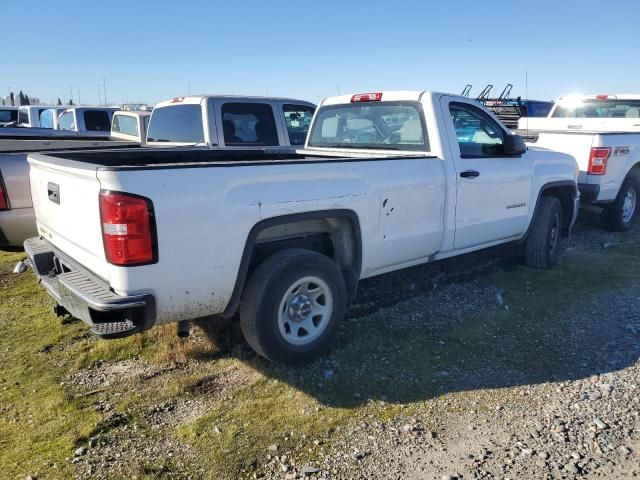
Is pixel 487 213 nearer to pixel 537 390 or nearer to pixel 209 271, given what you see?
pixel 537 390

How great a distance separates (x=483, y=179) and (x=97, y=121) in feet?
39.9

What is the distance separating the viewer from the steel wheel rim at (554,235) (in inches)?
241

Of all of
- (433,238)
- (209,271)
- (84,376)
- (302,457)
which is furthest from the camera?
(433,238)

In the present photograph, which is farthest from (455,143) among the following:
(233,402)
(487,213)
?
(233,402)

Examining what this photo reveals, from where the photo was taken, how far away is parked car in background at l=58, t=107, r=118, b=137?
45.8 ft

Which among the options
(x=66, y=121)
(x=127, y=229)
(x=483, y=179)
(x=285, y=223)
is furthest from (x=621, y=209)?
(x=66, y=121)

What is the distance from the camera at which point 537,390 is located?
3582mm

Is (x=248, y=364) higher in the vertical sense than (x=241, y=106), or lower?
lower

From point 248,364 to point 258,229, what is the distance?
110 centimetres

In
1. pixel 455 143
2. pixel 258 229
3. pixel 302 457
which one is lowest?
pixel 302 457

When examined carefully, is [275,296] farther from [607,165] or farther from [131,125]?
[131,125]

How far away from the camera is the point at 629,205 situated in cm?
809

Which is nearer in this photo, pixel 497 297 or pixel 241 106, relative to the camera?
pixel 497 297

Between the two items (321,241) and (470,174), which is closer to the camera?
(321,241)
